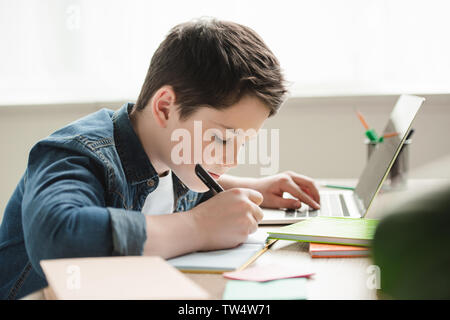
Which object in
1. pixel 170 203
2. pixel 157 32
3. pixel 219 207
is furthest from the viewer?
pixel 157 32

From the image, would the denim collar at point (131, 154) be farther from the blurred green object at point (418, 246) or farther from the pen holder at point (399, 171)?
the pen holder at point (399, 171)

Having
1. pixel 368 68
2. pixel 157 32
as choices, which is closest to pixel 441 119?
pixel 368 68

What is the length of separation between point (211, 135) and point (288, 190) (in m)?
0.31

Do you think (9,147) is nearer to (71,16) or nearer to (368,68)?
(71,16)

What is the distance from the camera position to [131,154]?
0.76 meters

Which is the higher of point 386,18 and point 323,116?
point 386,18

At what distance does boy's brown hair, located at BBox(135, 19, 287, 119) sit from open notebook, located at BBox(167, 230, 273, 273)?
0.24m

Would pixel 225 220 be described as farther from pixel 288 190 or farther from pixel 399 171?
pixel 399 171

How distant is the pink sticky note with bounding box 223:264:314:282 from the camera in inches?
18.7

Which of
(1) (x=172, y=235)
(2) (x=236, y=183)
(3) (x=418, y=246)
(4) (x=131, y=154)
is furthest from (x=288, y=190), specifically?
(3) (x=418, y=246)

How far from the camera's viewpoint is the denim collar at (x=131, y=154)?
2.47 feet

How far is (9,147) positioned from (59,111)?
11.8 inches

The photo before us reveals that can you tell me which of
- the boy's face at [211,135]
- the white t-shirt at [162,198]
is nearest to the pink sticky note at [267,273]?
the boy's face at [211,135]

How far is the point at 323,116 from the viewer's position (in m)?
1.94
